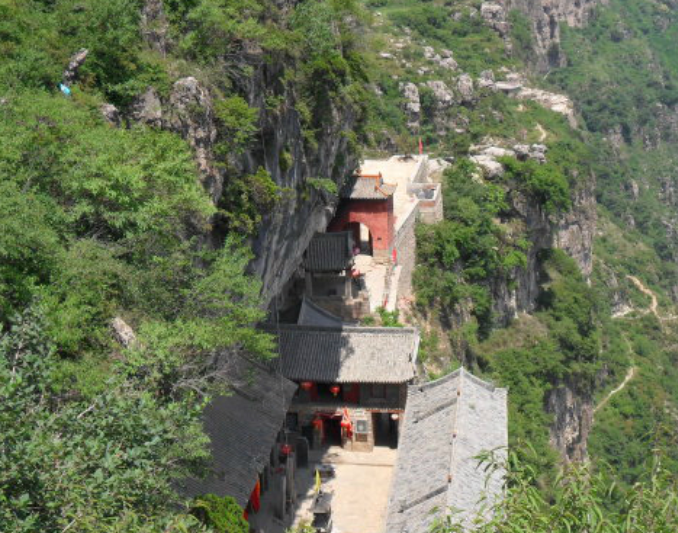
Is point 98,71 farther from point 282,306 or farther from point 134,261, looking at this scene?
point 282,306

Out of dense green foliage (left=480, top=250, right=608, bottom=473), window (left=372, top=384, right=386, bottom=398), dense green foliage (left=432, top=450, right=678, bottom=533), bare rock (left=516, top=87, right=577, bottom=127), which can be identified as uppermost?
dense green foliage (left=432, top=450, right=678, bottom=533)

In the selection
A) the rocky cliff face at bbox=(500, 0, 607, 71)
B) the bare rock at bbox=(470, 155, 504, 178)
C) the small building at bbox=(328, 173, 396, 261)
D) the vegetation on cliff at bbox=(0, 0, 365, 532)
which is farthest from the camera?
the rocky cliff face at bbox=(500, 0, 607, 71)

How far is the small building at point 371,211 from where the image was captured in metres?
40.7

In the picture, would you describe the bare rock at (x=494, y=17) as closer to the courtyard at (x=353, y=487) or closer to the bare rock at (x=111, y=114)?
the courtyard at (x=353, y=487)

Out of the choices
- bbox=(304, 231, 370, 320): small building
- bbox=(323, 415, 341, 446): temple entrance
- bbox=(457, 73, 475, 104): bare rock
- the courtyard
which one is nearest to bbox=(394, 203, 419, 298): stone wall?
bbox=(304, 231, 370, 320): small building

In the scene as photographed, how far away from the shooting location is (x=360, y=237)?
43.0 m

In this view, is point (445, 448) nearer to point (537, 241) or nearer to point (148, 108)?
point (148, 108)

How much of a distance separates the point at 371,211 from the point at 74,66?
19115mm

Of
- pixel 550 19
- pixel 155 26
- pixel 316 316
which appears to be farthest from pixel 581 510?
pixel 550 19

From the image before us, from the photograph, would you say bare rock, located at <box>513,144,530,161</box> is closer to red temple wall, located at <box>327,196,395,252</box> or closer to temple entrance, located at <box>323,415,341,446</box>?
red temple wall, located at <box>327,196,395,252</box>

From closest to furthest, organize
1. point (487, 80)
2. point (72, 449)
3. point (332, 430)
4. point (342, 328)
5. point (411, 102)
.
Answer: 1. point (72, 449)
2. point (342, 328)
3. point (332, 430)
4. point (411, 102)
5. point (487, 80)

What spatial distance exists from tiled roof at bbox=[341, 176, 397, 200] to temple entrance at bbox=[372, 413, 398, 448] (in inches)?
411

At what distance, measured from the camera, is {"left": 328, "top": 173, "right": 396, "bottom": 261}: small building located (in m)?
40.7

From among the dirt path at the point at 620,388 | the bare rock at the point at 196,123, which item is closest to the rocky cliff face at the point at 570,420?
the dirt path at the point at 620,388
